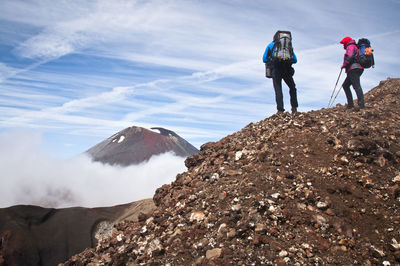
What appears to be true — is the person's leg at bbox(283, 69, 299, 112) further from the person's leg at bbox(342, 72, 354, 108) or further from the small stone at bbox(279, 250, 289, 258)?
the small stone at bbox(279, 250, 289, 258)

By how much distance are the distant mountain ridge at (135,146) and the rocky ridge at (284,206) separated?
343ft

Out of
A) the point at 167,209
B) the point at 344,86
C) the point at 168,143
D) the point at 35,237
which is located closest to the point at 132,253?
the point at 167,209

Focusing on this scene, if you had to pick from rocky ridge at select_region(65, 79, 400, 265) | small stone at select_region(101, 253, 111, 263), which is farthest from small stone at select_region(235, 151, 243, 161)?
small stone at select_region(101, 253, 111, 263)

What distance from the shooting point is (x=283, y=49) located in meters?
9.04

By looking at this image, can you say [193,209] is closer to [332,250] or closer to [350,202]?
[332,250]

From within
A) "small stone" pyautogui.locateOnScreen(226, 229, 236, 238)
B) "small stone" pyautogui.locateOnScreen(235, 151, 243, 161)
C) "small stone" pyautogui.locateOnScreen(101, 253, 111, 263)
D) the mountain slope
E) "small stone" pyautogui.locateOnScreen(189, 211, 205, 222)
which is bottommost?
the mountain slope

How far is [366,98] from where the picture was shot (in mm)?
15672

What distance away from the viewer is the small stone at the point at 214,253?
174 inches

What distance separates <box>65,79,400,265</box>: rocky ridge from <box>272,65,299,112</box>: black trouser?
1.31 metres

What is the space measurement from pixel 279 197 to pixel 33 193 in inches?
4792

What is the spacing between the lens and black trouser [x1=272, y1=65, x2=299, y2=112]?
9.52 metres

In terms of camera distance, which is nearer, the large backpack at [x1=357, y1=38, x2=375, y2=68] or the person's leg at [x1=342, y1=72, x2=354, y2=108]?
the large backpack at [x1=357, y1=38, x2=375, y2=68]

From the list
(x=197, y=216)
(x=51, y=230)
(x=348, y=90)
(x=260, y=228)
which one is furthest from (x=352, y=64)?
(x=51, y=230)

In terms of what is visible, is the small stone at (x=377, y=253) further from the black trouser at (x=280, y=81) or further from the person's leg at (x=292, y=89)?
the person's leg at (x=292, y=89)
